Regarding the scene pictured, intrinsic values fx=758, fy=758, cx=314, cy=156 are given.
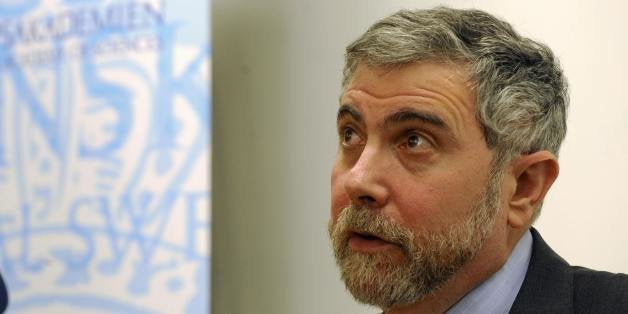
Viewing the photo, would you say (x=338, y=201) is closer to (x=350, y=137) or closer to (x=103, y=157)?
(x=350, y=137)

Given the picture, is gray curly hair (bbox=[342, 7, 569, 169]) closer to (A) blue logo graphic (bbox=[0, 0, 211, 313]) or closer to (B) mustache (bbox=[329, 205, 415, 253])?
(B) mustache (bbox=[329, 205, 415, 253])

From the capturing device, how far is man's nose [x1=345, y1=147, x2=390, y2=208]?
1.31 meters

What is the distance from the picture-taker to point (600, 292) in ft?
4.26

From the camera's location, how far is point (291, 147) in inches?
103

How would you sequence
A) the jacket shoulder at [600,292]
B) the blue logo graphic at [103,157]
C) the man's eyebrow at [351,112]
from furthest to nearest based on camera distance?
the blue logo graphic at [103,157] → the man's eyebrow at [351,112] → the jacket shoulder at [600,292]

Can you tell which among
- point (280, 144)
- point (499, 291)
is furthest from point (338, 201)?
point (280, 144)

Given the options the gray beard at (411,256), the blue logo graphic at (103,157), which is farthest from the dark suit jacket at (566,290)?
the blue logo graphic at (103,157)

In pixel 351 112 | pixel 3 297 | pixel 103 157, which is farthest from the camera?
pixel 3 297

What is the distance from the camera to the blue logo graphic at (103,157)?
7.92ft

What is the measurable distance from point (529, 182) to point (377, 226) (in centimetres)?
31

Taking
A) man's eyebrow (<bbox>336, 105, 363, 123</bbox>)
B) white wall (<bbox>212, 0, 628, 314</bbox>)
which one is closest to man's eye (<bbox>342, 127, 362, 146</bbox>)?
man's eyebrow (<bbox>336, 105, 363, 123</bbox>)

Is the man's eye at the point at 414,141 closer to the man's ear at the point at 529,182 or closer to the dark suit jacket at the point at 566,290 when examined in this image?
the man's ear at the point at 529,182

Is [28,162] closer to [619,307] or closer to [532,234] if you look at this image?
[532,234]

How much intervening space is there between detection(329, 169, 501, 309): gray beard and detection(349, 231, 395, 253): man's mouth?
0.01 m
